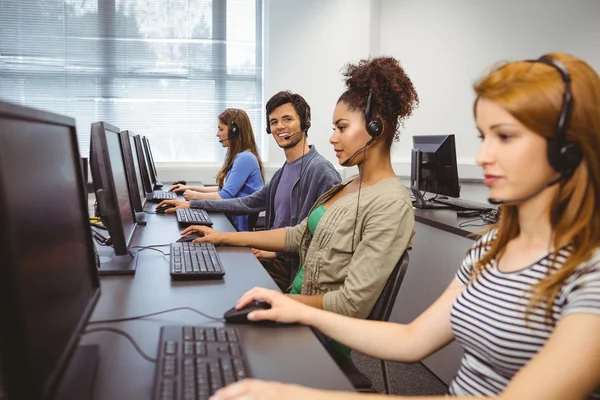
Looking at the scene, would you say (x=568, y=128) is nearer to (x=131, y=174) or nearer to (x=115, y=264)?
(x=115, y=264)

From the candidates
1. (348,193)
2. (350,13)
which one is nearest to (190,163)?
(350,13)

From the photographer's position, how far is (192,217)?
2412 mm

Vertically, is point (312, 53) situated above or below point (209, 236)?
above

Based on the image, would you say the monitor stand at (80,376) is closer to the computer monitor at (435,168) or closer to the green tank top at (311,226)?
the green tank top at (311,226)

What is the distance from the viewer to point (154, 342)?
960 mm

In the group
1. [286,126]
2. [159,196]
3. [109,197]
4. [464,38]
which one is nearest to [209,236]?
[109,197]

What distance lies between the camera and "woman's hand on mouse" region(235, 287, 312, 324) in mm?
1051

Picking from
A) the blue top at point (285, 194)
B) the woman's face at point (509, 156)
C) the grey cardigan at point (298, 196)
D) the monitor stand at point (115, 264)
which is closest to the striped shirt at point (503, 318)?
the woman's face at point (509, 156)

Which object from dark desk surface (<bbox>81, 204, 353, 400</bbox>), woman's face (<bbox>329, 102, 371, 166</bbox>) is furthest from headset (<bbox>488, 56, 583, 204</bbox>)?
woman's face (<bbox>329, 102, 371, 166</bbox>)

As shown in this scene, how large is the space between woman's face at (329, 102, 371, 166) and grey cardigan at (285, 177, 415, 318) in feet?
0.40

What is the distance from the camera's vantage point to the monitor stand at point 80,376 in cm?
76

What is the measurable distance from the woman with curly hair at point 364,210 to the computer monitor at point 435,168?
1.34 m

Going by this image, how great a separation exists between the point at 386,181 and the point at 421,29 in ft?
11.3

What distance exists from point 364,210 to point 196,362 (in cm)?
75
